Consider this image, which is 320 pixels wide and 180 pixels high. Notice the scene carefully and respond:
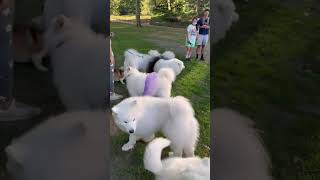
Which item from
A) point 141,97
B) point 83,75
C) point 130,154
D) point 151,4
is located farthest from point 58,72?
point 141,97

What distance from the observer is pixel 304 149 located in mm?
1282

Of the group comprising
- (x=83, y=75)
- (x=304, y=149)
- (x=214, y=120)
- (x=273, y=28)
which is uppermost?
(x=273, y=28)

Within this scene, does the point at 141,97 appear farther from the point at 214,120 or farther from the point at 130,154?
the point at 214,120

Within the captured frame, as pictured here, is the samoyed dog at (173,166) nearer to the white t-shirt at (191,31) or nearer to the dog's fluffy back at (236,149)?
the dog's fluffy back at (236,149)

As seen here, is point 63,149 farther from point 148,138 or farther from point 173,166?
point 148,138

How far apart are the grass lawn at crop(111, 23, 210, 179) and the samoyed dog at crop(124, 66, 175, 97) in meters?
0.05

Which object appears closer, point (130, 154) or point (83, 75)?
point (83, 75)

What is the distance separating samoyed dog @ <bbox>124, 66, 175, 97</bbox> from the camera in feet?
5.40

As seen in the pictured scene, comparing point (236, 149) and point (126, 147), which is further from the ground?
point (236, 149)

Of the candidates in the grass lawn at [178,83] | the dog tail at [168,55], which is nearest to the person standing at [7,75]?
the grass lawn at [178,83]

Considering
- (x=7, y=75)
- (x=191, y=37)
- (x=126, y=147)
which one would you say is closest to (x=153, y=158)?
(x=126, y=147)

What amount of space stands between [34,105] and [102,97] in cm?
21

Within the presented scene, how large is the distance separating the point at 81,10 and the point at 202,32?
0.39m

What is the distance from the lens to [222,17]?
3.68 feet
